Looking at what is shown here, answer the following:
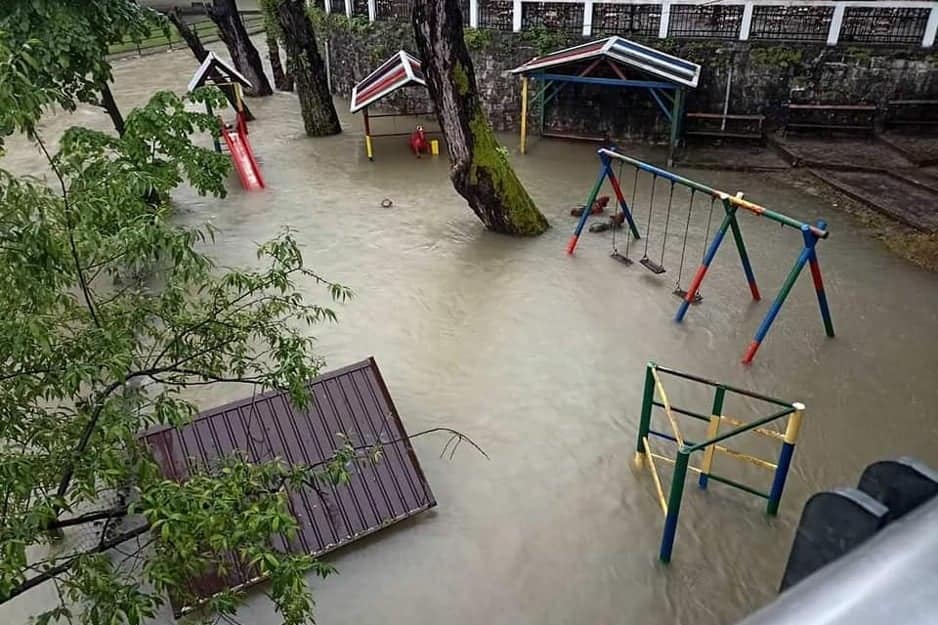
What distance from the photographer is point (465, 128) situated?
9250 mm

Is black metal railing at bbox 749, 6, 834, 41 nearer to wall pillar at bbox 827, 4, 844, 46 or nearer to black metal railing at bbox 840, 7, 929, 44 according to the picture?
wall pillar at bbox 827, 4, 844, 46

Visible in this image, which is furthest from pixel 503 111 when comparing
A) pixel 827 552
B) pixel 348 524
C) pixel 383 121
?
pixel 827 552

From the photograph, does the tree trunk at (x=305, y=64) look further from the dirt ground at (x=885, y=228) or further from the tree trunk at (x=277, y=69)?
the dirt ground at (x=885, y=228)

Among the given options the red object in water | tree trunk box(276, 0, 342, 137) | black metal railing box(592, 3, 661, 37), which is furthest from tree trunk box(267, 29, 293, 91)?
black metal railing box(592, 3, 661, 37)

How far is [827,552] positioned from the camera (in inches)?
33.0

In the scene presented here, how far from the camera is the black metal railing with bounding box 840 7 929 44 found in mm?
12047

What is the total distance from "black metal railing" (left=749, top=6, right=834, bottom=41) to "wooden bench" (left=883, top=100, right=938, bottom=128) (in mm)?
1748

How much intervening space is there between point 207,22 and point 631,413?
31.0 m

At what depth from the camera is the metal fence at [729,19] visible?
476 inches

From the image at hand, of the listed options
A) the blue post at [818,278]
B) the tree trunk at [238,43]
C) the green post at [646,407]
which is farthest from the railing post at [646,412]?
the tree trunk at [238,43]

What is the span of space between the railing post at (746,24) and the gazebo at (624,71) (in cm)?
111

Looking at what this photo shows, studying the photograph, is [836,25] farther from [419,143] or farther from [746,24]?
[419,143]

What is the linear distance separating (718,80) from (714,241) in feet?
22.9

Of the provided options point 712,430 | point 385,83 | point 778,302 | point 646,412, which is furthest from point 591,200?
point 385,83
